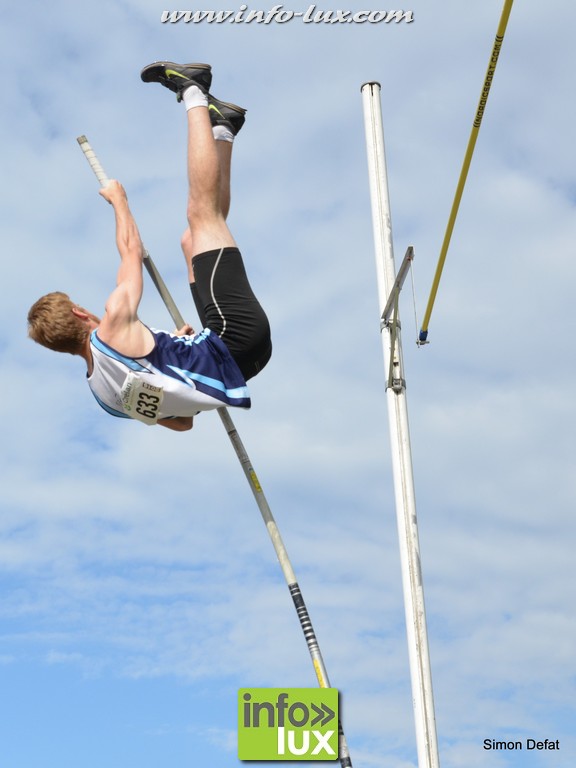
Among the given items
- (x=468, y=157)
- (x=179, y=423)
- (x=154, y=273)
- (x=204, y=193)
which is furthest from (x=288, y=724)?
(x=468, y=157)

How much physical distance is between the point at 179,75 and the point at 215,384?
2269mm

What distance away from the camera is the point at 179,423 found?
7.84m

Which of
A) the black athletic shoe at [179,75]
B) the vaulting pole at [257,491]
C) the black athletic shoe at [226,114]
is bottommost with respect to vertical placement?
the vaulting pole at [257,491]

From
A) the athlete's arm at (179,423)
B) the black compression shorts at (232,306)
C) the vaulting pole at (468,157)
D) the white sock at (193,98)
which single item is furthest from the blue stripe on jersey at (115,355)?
the vaulting pole at (468,157)

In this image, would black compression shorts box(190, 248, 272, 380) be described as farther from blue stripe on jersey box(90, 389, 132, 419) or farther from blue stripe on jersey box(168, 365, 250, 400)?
blue stripe on jersey box(90, 389, 132, 419)

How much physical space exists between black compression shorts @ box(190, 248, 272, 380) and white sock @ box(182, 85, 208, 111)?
3.50ft

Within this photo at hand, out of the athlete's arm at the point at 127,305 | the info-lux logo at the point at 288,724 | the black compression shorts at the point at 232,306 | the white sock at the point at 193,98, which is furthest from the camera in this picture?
the white sock at the point at 193,98

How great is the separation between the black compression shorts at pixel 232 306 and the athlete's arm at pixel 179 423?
25.0 inches

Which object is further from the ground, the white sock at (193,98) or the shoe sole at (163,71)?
the shoe sole at (163,71)

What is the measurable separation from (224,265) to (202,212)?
389 millimetres

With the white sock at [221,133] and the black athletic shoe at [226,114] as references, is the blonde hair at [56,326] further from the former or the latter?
the black athletic shoe at [226,114]

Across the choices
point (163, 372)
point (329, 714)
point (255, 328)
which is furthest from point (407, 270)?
point (329, 714)

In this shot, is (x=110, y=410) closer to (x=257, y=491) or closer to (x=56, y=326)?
(x=56, y=326)

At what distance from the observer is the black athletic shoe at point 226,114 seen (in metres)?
8.01
